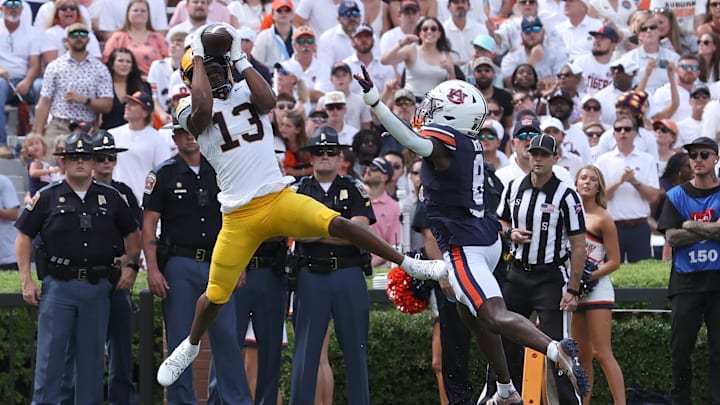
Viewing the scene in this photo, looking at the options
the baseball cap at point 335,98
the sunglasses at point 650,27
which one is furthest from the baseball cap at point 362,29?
the sunglasses at point 650,27

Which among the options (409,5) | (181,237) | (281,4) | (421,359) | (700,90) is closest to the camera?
(181,237)

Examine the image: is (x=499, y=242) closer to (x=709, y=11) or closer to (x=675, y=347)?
(x=675, y=347)

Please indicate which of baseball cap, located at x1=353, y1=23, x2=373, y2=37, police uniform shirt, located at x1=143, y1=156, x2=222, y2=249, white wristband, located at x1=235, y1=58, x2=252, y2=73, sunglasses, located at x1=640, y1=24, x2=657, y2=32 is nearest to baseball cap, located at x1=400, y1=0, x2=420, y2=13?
baseball cap, located at x1=353, y1=23, x2=373, y2=37

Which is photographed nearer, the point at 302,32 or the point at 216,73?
the point at 216,73

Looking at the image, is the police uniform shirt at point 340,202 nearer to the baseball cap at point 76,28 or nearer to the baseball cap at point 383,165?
the baseball cap at point 383,165

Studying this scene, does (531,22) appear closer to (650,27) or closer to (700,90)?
(650,27)

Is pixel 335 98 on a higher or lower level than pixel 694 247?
higher

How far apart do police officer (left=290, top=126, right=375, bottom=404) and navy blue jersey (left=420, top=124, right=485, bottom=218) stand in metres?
1.58

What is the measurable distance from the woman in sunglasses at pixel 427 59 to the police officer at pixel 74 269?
19.3 ft

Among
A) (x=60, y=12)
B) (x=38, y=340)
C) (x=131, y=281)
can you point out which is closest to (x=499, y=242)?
(x=131, y=281)

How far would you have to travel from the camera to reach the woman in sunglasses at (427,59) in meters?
16.5

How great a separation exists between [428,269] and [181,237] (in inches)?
112

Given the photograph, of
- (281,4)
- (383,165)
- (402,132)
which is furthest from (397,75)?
(402,132)

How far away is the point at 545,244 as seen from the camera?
11.2 meters
